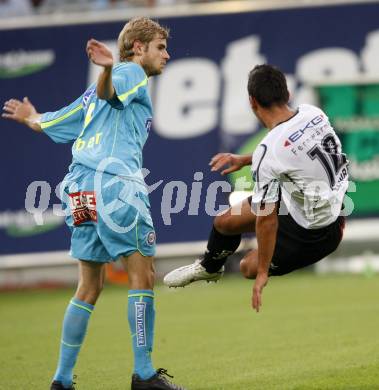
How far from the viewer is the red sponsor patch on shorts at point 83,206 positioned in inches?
260

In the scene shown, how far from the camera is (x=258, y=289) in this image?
252 inches

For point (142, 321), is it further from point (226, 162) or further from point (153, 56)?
point (153, 56)

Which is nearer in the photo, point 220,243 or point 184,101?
point 220,243

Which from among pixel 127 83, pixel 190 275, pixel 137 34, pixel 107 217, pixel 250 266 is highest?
pixel 137 34

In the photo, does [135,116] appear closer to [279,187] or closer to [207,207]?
[279,187]

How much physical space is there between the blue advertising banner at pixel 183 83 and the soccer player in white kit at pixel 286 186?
23.1 ft

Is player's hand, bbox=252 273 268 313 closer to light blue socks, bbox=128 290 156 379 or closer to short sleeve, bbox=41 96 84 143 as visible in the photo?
light blue socks, bbox=128 290 156 379

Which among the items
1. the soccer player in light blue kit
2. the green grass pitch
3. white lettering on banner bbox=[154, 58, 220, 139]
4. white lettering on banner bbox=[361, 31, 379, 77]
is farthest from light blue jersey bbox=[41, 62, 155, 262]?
white lettering on banner bbox=[361, 31, 379, 77]

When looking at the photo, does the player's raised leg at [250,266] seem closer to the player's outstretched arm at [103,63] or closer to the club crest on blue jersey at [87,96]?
the club crest on blue jersey at [87,96]

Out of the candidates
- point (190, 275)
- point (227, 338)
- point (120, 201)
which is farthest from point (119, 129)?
point (227, 338)

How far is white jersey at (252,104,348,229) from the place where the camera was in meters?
6.72

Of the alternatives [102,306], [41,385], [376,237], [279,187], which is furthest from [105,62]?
[376,237]

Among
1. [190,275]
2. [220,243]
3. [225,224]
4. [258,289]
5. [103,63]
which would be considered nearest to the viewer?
[103,63]

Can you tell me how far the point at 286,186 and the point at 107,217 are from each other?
124 centimetres
